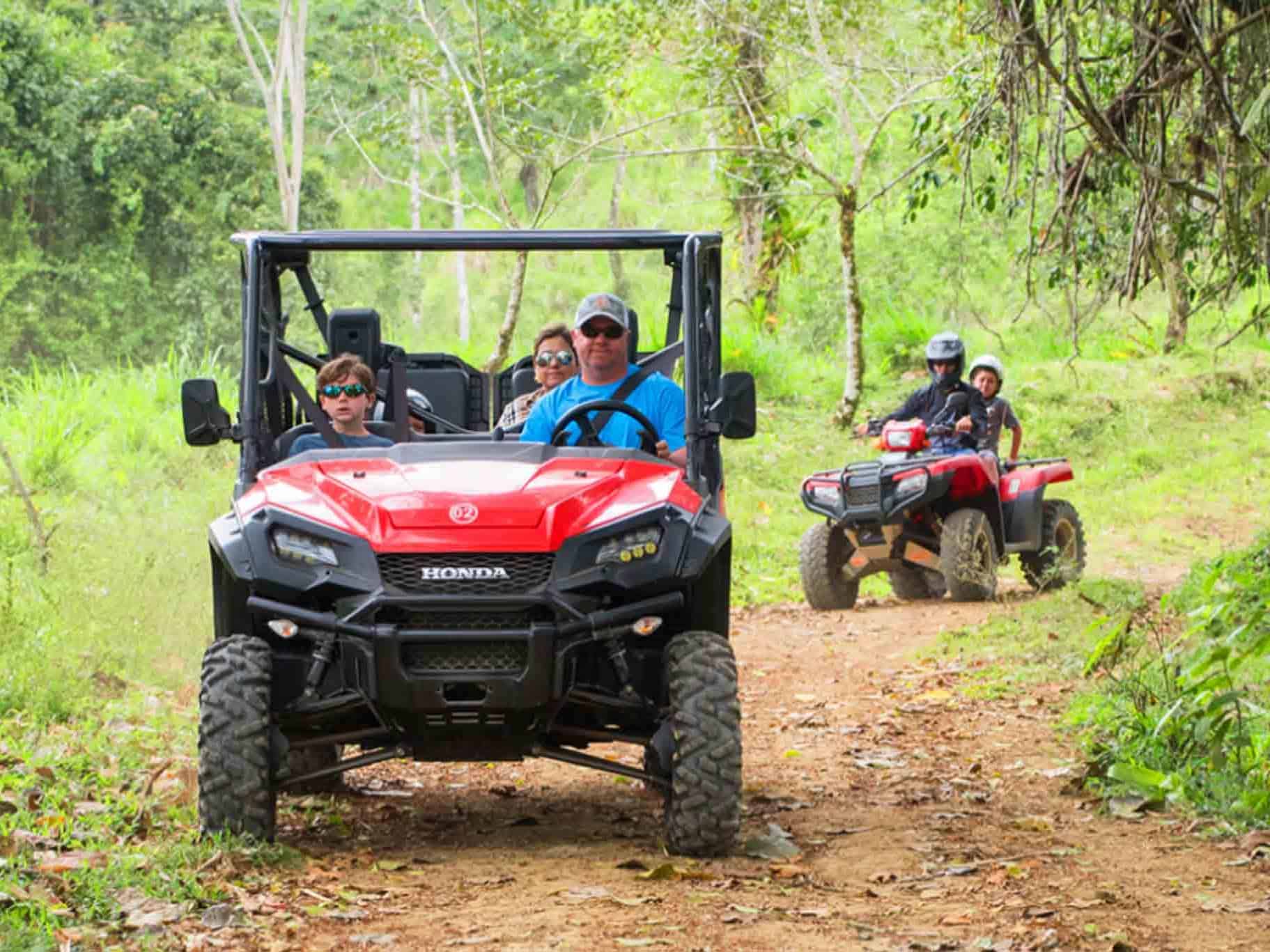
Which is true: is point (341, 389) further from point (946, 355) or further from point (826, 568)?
point (946, 355)

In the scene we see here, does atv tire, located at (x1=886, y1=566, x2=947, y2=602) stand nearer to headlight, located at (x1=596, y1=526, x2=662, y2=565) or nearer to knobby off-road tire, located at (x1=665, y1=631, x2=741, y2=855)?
knobby off-road tire, located at (x1=665, y1=631, x2=741, y2=855)

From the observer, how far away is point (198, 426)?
6.33 meters

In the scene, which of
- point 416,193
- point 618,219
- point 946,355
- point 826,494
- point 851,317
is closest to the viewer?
point 826,494

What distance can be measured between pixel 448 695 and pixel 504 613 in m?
0.30

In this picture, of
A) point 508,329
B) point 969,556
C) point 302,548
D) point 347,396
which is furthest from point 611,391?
point 508,329

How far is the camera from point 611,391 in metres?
7.09

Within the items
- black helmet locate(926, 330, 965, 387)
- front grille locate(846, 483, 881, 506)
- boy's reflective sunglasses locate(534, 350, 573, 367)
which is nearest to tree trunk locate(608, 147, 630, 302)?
black helmet locate(926, 330, 965, 387)

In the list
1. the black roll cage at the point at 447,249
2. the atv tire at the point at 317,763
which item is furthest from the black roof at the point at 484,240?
the atv tire at the point at 317,763

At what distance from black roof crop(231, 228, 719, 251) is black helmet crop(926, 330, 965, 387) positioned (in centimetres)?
678

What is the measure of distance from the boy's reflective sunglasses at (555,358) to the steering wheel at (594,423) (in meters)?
1.26

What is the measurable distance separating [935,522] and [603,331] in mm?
6552

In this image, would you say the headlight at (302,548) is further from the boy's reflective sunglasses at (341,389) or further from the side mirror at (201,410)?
the boy's reflective sunglasses at (341,389)

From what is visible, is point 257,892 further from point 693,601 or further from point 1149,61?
point 1149,61

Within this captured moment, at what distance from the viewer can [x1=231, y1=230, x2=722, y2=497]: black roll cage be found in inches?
250
